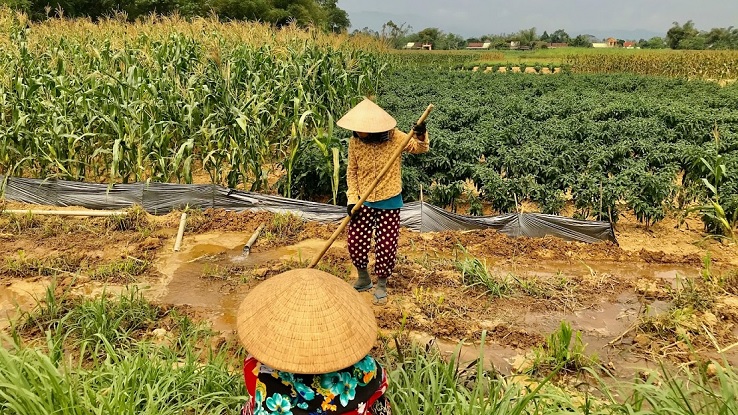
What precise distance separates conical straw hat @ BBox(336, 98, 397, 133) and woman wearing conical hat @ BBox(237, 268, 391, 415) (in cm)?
184

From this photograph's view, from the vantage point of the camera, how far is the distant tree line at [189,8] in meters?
27.4

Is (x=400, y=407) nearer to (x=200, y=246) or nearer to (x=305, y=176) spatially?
(x=200, y=246)

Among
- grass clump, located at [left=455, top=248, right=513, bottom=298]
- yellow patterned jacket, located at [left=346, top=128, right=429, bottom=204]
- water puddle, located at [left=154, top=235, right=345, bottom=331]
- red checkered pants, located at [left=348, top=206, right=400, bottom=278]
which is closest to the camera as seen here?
yellow patterned jacket, located at [left=346, top=128, right=429, bottom=204]

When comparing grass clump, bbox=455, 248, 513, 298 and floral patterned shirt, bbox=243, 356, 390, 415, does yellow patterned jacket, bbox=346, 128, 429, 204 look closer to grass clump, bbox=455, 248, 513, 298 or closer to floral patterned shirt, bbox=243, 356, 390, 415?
grass clump, bbox=455, 248, 513, 298

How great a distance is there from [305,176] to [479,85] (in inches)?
A: 353

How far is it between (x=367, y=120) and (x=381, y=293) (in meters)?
1.35

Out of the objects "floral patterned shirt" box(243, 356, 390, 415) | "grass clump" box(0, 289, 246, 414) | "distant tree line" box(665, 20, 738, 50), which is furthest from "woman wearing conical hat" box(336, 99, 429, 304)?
"distant tree line" box(665, 20, 738, 50)

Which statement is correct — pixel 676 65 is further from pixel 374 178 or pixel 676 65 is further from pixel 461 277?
pixel 374 178

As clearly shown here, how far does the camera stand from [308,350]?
1647mm

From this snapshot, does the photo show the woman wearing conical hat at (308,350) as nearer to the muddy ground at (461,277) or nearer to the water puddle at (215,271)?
the muddy ground at (461,277)

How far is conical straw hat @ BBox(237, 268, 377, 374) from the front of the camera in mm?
1644

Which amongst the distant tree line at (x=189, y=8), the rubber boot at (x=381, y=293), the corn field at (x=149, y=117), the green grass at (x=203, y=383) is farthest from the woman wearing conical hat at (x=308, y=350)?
the distant tree line at (x=189, y=8)

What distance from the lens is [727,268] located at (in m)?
4.74

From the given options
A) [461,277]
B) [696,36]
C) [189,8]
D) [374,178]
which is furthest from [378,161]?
[696,36]
